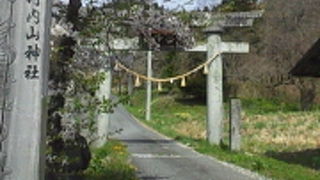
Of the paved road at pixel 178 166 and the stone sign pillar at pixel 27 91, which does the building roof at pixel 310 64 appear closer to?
the paved road at pixel 178 166

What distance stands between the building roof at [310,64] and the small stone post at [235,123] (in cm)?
186

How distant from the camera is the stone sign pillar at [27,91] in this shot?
4.59 meters

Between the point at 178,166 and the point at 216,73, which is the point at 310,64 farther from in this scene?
the point at 178,166

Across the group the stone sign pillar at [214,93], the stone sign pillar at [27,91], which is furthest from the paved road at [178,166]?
the stone sign pillar at [27,91]

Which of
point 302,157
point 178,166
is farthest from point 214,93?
point 178,166

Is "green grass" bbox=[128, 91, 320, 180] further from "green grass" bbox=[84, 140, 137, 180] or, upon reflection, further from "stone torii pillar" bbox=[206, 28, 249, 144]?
"green grass" bbox=[84, 140, 137, 180]

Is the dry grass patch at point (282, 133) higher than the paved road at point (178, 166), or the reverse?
the dry grass patch at point (282, 133)

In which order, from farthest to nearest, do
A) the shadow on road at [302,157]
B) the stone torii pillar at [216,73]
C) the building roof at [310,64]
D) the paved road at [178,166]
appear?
the stone torii pillar at [216,73], the building roof at [310,64], the shadow on road at [302,157], the paved road at [178,166]

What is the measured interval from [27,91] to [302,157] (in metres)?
12.4

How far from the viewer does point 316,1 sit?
36.1 metres

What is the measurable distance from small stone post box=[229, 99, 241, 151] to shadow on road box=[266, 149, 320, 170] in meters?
0.99

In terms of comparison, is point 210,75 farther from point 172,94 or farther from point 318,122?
point 172,94

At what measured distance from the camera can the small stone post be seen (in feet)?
53.0

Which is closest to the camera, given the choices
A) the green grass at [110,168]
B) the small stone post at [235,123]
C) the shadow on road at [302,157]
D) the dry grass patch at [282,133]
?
the green grass at [110,168]
